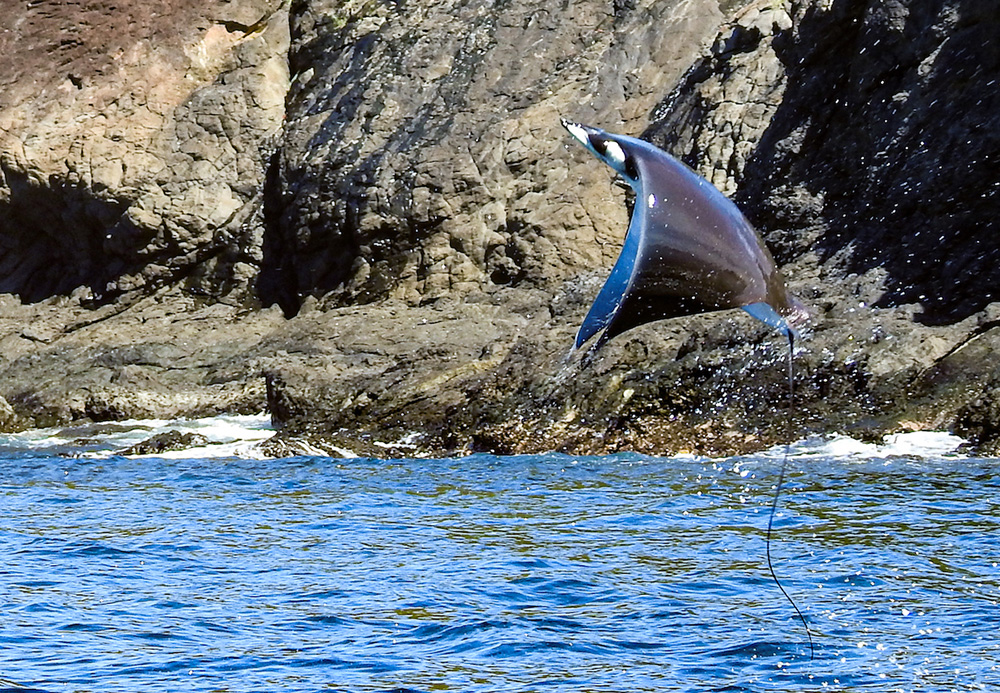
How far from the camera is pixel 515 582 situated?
758 cm

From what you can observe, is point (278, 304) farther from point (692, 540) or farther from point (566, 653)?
point (566, 653)

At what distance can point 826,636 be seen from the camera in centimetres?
628

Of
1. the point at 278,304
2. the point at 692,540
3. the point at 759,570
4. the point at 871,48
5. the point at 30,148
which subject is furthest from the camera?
the point at 30,148

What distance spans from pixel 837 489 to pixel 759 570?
314 cm

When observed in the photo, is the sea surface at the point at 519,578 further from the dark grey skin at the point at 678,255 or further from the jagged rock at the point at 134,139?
the jagged rock at the point at 134,139

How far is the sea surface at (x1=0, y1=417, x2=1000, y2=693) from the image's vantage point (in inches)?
231

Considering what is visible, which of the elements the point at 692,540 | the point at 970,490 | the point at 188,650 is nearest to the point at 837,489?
the point at 970,490

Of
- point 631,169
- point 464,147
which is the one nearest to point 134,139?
point 464,147

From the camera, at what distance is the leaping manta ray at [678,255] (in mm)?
6035

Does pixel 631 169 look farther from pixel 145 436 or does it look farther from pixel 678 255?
pixel 145 436

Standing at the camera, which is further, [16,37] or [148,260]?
[16,37]

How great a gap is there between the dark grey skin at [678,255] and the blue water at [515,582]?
1.32 metres

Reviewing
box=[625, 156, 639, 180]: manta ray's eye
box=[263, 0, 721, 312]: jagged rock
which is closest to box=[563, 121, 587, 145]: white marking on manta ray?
box=[625, 156, 639, 180]: manta ray's eye

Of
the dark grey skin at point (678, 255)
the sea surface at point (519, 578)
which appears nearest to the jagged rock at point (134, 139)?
the sea surface at point (519, 578)
